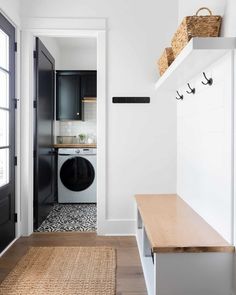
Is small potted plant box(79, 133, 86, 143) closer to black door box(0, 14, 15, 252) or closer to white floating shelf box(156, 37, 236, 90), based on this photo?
black door box(0, 14, 15, 252)

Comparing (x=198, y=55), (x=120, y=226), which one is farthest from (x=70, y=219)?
(x=198, y=55)

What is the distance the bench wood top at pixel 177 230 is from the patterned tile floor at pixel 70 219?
1367 mm

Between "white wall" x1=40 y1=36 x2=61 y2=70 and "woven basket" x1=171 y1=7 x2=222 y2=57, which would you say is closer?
"woven basket" x1=171 y1=7 x2=222 y2=57

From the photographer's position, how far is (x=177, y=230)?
1.86m

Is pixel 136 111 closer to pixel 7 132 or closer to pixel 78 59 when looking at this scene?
pixel 7 132

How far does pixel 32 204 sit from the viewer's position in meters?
3.48

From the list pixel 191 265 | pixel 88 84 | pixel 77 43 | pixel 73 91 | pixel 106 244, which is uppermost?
pixel 77 43

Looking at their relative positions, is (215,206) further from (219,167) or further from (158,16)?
(158,16)

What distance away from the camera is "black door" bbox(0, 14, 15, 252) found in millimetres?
2900

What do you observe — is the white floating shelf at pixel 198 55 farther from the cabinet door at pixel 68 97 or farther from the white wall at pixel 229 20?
the cabinet door at pixel 68 97

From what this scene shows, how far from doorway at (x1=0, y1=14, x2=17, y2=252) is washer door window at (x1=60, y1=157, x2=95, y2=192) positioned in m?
Result: 1.74

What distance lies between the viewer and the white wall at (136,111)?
345 cm

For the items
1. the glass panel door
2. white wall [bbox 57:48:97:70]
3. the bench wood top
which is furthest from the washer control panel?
the bench wood top

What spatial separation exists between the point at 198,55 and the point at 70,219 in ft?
9.76
